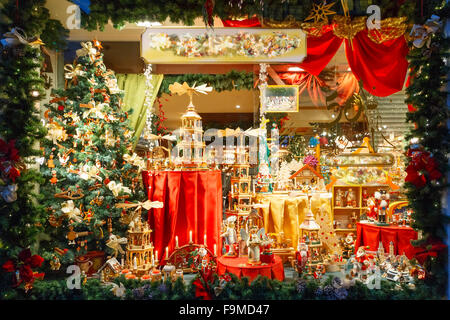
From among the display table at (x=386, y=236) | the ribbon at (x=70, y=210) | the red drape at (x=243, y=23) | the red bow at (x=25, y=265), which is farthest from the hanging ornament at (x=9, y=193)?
the display table at (x=386, y=236)

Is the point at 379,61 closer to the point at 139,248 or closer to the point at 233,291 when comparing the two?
the point at 233,291

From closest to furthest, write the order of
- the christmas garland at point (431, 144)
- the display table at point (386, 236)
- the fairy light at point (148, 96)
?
1. the christmas garland at point (431, 144)
2. the display table at point (386, 236)
3. the fairy light at point (148, 96)

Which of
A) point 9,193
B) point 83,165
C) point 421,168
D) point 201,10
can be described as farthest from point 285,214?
point 9,193

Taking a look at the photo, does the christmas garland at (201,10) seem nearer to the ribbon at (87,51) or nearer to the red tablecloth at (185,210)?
the ribbon at (87,51)

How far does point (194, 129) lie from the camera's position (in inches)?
197

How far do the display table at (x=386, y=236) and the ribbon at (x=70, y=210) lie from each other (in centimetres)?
419

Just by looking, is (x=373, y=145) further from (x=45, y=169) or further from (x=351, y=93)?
(x=45, y=169)

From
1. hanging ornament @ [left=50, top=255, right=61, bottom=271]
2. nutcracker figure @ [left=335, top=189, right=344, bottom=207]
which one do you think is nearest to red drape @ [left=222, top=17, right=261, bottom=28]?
hanging ornament @ [left=50, top=255, right=61, bottom=271]

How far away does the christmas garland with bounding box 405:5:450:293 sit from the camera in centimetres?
354

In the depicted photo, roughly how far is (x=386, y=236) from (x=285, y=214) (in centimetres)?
151

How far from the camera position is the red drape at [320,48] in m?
4.57

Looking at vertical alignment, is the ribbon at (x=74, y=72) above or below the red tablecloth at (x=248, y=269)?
above

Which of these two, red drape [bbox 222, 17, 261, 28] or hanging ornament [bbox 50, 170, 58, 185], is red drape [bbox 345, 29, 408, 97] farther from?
hanging ornament [bbox 50, 170, 58, 185]

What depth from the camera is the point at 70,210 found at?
4.09 metres
